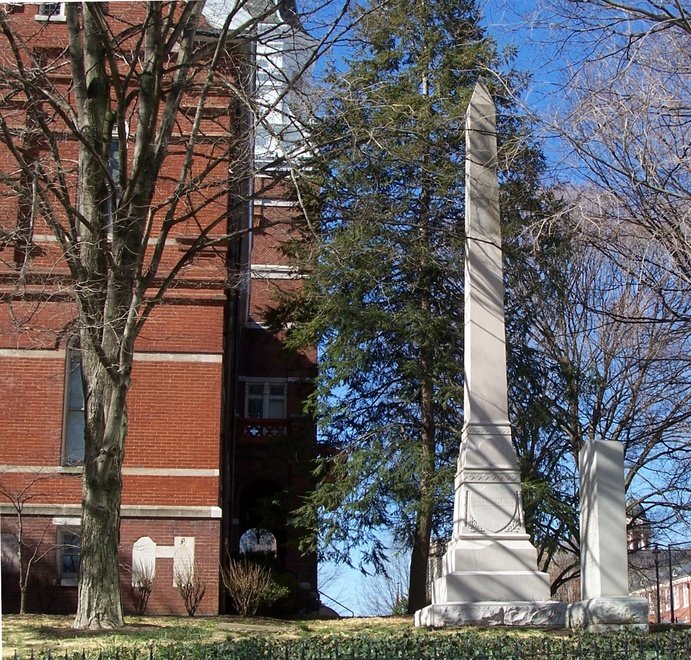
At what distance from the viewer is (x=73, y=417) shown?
21.4 metres

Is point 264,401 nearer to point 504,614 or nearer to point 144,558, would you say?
point 144,558

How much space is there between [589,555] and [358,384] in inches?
500

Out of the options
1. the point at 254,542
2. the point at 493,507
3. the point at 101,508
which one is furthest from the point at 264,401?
the point at 101,508

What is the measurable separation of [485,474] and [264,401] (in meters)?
18.3

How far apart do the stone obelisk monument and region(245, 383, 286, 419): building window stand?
1736 cm

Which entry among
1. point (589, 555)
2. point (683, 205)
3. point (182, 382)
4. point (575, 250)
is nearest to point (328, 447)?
point (182, 382)

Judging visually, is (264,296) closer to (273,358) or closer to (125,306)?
(273,358)

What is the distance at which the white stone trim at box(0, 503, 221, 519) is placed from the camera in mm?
20609

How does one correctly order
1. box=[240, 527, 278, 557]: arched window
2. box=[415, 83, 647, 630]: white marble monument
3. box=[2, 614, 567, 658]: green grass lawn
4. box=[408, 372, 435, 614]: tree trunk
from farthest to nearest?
box=[240, 527, 278, 557]: arched window, box=[408, 372, 435, 614]: tree trunk, box=[415, 83, 647, 630]: white marble monument, box=[2, 614, 567, 658]: green grass lawn

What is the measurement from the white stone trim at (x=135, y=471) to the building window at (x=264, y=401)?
993 cm

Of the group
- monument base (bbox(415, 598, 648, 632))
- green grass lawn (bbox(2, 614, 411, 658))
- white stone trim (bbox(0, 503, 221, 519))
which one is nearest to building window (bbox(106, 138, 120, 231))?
green grass lawn (bbox(2, 614, 411, 658))

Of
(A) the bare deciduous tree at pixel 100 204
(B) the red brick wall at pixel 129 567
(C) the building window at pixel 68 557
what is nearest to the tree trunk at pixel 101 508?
(A) the bare deciduous tree at pixel 100 204

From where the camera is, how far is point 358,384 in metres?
24.3

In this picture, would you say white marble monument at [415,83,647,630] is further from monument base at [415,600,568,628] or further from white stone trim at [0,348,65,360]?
white stone trim at [0,348,65,360]
